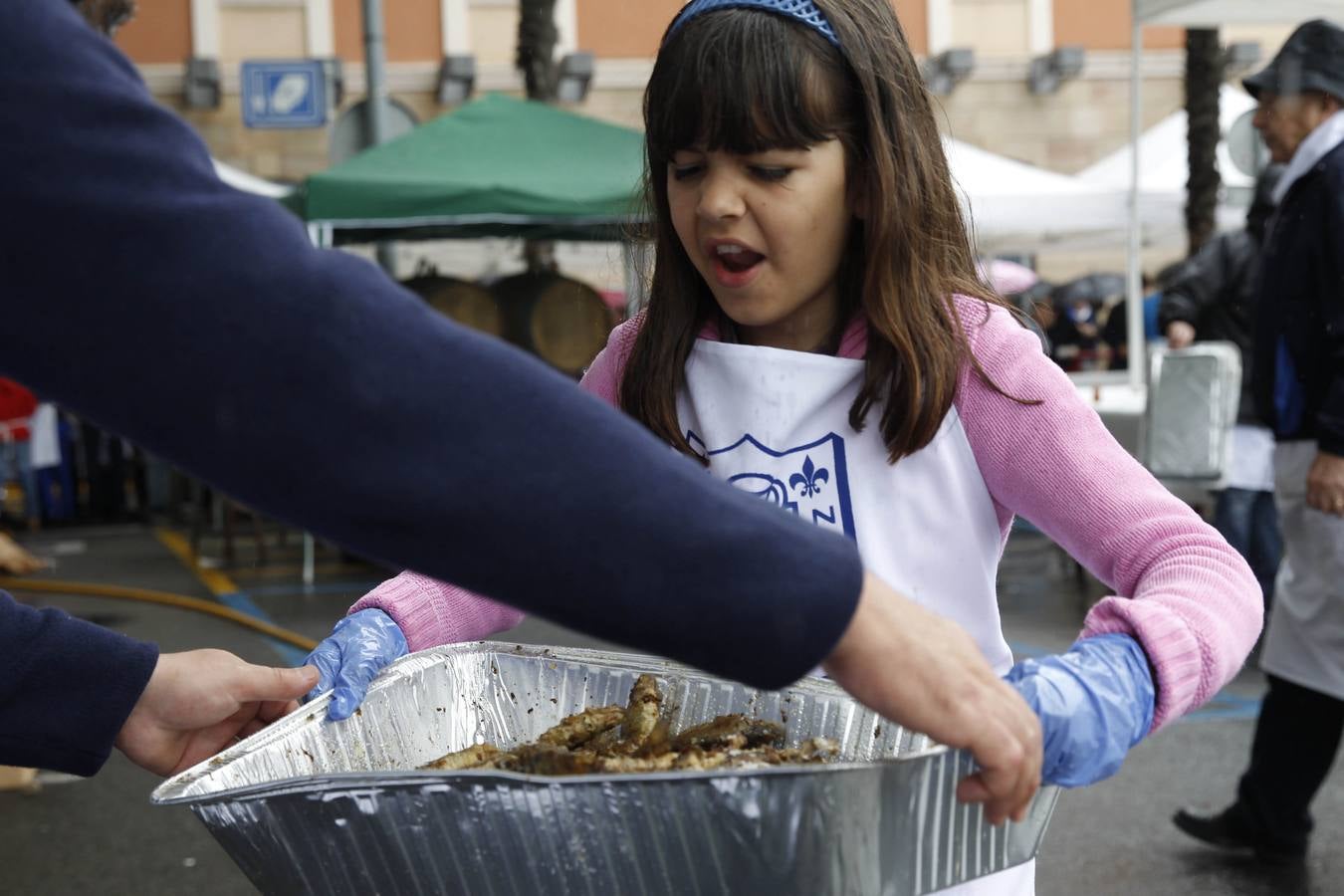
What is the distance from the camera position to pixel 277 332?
984mm

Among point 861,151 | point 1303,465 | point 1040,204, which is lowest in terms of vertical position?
point 1040,204

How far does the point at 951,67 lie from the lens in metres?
25.0

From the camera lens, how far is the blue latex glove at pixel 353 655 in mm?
1576

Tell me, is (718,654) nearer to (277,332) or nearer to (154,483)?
(277,332)

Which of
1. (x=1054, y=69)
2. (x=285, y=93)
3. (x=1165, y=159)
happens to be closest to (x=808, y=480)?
(x=285, y=93)

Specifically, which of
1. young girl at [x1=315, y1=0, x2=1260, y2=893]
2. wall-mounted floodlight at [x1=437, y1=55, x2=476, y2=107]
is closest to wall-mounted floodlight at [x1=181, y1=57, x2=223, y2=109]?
wall-mounted floodlight at [x1=437, y1=55, x2=476, y2=107]

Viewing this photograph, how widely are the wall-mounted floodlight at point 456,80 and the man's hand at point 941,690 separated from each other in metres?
23.4

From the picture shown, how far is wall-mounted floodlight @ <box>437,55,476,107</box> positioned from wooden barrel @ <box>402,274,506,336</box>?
45.1ft

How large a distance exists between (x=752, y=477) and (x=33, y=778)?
4.28 metres

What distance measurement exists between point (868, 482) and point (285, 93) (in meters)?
9.90

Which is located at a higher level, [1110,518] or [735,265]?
[735,265]

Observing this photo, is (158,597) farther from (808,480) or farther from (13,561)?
(808,480)

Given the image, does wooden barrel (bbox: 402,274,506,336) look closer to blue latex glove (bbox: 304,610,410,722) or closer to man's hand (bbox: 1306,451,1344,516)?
man's hand (bbox: 1306,451,1344,516)

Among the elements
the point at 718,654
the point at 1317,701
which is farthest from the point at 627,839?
the point at 1317,701
